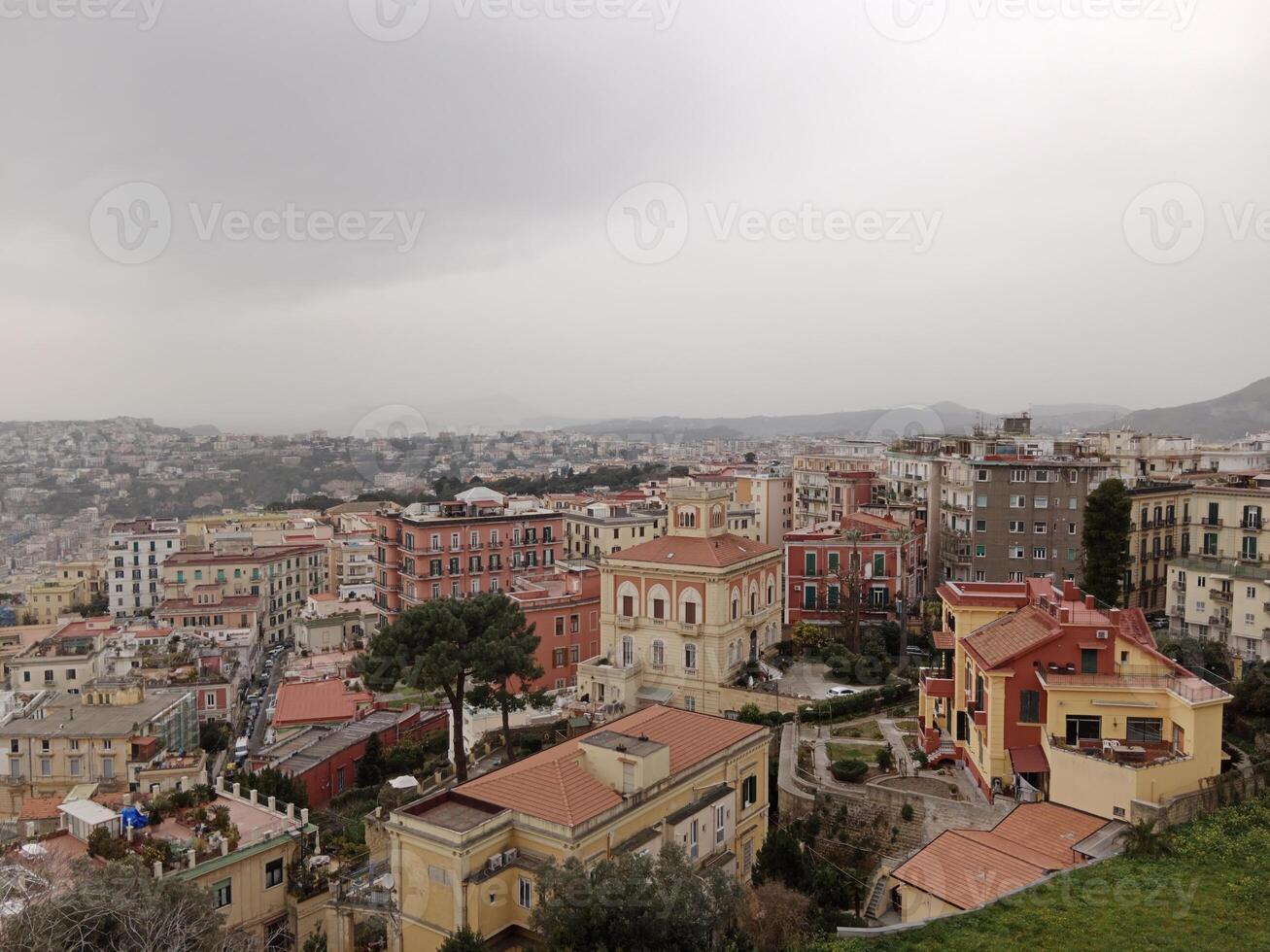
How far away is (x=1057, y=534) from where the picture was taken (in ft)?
134

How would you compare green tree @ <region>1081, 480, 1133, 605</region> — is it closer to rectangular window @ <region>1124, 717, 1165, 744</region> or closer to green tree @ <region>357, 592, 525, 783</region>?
rectangular window @ <region>1124, 717, 1165, 744</region>

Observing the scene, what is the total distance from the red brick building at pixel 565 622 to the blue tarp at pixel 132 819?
19770 mm

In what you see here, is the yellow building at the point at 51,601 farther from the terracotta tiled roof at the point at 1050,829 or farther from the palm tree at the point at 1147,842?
the palm tree at the point at 1147,842

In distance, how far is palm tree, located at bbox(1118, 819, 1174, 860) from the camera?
53.0ft

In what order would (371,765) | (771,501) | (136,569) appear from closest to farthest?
1. (371,765)
2. (771,501)
3. (136,569)

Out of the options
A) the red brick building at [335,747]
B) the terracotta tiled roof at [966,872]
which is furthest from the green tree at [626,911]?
the red brick building at [335,747]

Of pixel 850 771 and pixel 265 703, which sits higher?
pixel 850 771

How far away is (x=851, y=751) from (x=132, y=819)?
16962mm

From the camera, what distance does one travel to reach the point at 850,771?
22094 millimetres

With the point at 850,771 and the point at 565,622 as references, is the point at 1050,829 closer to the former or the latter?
the point at 850,771

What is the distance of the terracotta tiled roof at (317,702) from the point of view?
35.7 metres

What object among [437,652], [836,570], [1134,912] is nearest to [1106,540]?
[836,570]

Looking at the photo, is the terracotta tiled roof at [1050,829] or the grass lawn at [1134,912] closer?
the grass lawn at [1134,912]

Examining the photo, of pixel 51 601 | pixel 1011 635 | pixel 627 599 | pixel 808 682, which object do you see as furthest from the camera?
Answer: pixel 51 601
